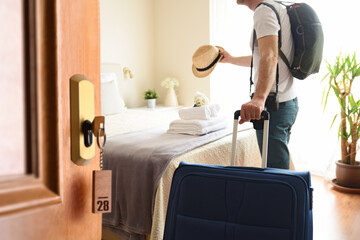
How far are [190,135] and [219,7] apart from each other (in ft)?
8.43

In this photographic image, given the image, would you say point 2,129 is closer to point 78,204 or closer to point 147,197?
point 78,204

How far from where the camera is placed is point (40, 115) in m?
0.56

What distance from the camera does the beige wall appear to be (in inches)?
182

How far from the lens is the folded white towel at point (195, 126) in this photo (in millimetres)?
2492

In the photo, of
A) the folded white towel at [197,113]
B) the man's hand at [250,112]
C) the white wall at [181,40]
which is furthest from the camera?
the white wall at [181,40]

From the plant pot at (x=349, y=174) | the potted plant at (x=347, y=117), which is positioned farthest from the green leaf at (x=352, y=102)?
the plant pot at (x=349, y=174)

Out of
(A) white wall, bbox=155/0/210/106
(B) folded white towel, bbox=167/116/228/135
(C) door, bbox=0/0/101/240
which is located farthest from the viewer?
(A) white wall, bbox=155/0/210/106

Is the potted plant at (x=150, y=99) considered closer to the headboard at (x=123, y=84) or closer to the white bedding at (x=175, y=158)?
the headboard at (x=123, y=84)

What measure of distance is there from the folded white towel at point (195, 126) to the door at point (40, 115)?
6.11ft

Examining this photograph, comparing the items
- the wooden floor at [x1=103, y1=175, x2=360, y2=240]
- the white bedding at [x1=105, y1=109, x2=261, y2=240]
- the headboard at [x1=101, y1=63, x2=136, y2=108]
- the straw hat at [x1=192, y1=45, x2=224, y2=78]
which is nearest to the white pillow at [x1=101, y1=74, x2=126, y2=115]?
the white bedding at [x1=105, y1=109, x2=261, y2=240]

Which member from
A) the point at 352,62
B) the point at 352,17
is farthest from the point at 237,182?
the point at 352,17

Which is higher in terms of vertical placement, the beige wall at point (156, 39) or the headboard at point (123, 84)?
the beige wall at point (156, 39)

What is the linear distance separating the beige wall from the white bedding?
130cm

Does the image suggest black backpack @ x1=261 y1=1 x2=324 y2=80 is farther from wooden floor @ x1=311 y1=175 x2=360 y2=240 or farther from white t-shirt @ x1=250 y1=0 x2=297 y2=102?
wooden floor @ x1=311 y1=175 x2=360 y2=240
